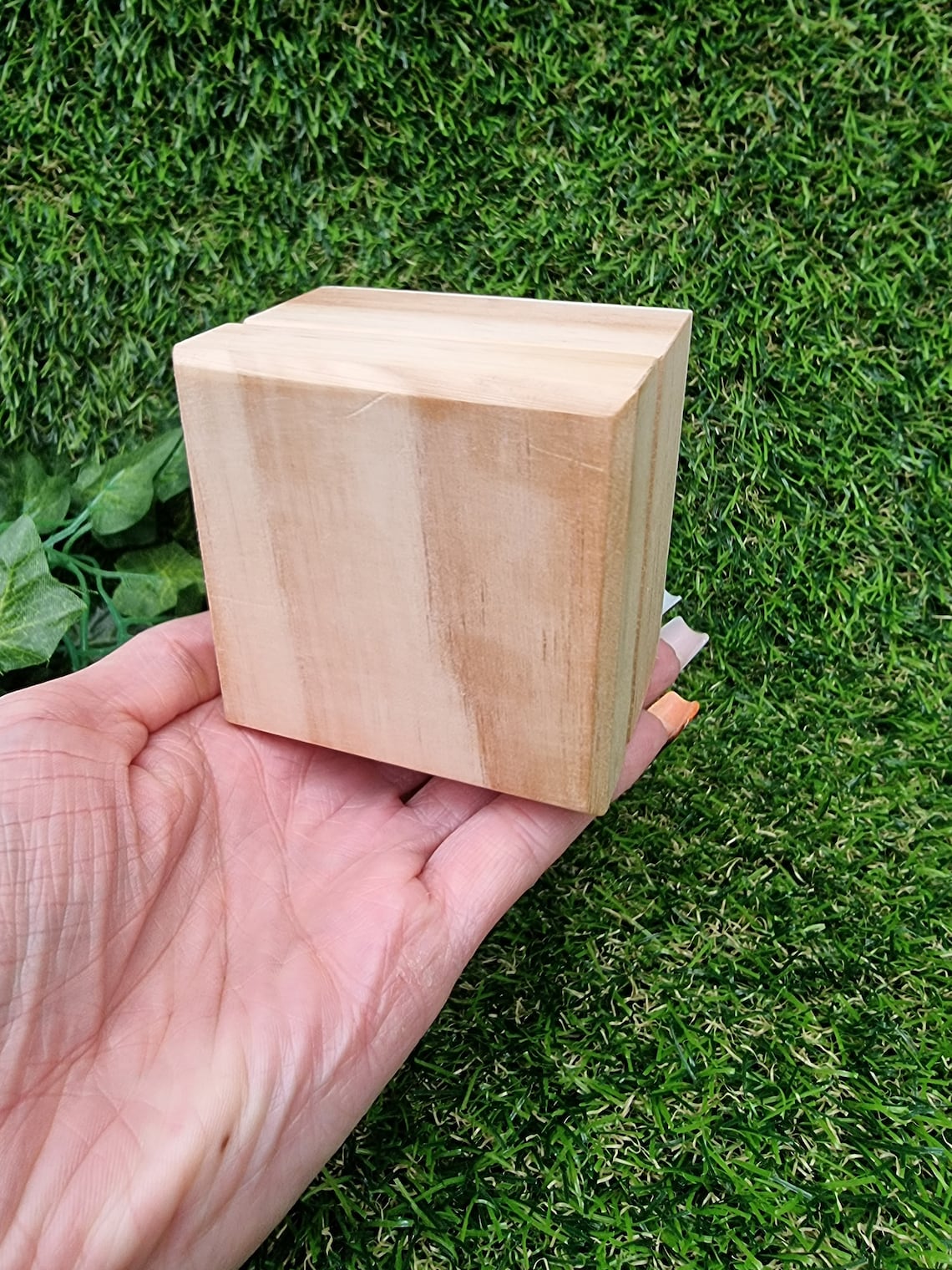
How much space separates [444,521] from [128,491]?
531 mm

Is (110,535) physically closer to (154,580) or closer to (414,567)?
(154,580)

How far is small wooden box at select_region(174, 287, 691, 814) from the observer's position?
2.41 feet

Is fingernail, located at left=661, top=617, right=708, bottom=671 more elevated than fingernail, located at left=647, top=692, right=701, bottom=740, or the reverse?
fingernail, located at left=661, top=617, right=708, bottom=671

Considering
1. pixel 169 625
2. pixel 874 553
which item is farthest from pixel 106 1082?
pixel 874 553

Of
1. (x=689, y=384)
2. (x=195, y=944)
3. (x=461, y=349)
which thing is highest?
(x=461, y=349)

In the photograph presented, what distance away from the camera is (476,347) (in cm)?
81

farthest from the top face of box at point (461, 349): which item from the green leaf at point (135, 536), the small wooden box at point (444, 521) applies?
the green leaf at point (135, 536)

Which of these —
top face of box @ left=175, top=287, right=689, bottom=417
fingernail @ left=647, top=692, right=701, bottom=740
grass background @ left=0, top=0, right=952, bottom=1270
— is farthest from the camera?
fingernail @ left=647, top=692, right=701, bottom=740

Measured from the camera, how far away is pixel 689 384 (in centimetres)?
118

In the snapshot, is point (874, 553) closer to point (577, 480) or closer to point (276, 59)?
point (577, 480)

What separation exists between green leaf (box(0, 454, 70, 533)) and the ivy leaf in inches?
3.5

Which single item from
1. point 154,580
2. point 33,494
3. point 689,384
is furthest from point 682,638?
point 33,494

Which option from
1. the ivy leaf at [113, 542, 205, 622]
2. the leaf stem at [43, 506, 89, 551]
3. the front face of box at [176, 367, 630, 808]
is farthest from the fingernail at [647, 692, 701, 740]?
the leaf stem at [43, 506, 89, 551]

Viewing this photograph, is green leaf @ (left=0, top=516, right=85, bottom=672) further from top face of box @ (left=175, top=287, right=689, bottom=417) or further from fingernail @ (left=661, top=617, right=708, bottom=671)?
fingernail @ (left=661, top=617, right=708, bottom=671)
